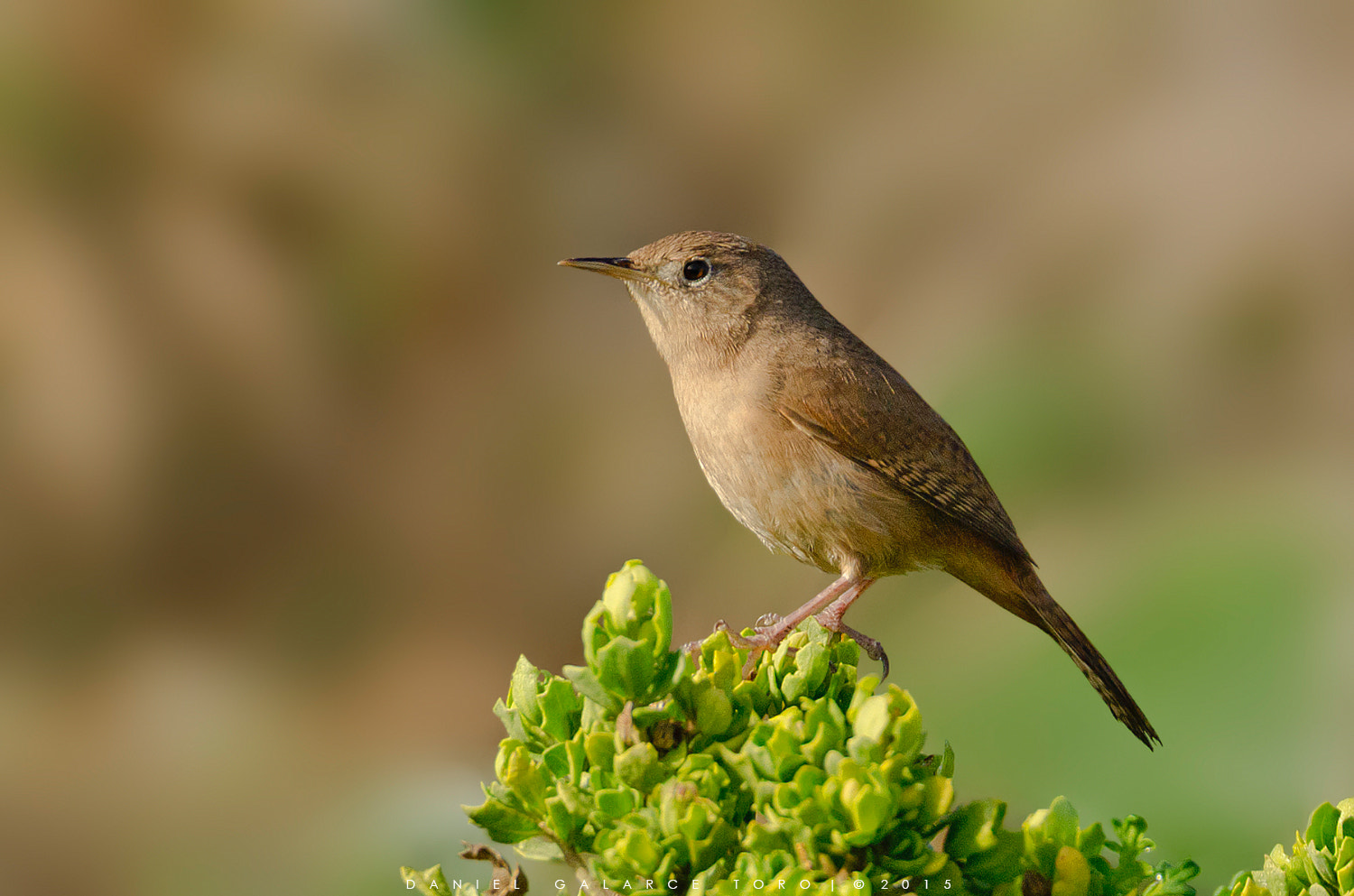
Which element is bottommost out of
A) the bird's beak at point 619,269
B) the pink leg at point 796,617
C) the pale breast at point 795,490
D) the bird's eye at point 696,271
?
the pink leg at point 796,617

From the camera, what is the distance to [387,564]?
4387mm

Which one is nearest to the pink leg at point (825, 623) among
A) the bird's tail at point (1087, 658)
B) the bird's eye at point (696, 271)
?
the bird's tail at point (1087, 658)

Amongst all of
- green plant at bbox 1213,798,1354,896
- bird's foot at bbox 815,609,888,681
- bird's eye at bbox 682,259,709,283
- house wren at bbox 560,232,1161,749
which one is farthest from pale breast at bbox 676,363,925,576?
green plant at bbox 1213,798,1354,896

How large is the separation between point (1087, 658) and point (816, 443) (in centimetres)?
72

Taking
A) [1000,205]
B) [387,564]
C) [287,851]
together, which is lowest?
[287,851]

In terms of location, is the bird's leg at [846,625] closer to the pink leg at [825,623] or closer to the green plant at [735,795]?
the pink leg at [825,623]

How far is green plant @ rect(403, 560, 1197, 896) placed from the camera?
Result: 115 centimetres

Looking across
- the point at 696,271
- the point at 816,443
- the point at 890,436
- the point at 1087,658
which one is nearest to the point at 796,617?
the point at 816,443

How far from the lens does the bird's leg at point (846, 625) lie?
199 cm

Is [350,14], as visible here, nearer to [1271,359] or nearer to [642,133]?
[642,133]

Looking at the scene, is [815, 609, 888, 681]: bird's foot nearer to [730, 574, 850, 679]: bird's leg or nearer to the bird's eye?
[730, 574, 850, 679]: bird's leg

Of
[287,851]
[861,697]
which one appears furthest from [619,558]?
[861,697]

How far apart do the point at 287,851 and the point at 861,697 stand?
297cm

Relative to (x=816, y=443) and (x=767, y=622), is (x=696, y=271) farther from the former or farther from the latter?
(x=767, y=622)
